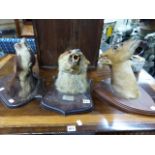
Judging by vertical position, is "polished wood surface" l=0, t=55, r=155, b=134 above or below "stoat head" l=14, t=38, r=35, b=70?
below

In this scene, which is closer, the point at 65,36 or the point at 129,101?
the point at 129,101

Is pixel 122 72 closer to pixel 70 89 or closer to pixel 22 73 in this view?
pixel 70 89

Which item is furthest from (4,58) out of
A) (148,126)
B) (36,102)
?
(148,126)

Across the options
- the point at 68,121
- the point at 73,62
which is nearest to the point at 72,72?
the point at 73,62

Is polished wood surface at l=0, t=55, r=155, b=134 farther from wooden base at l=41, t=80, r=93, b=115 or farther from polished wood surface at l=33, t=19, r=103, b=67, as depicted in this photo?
polished wood surface at l=33, t=19, r=103, b=67

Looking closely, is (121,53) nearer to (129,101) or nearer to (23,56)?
(129,101)

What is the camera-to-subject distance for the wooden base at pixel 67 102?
0.70 metres

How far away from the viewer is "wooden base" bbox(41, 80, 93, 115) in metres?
0.70

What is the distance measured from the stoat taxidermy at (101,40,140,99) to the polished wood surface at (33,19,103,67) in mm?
200

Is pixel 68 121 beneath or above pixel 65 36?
beneath

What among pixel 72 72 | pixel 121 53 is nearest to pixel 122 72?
pixel 121 53

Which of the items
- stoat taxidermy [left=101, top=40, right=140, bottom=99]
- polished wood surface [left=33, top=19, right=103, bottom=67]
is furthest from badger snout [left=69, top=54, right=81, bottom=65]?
polished wood surface [left=33, top=19, right=103, bottom=67]

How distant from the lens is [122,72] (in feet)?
2.43

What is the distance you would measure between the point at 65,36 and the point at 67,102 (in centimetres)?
37
